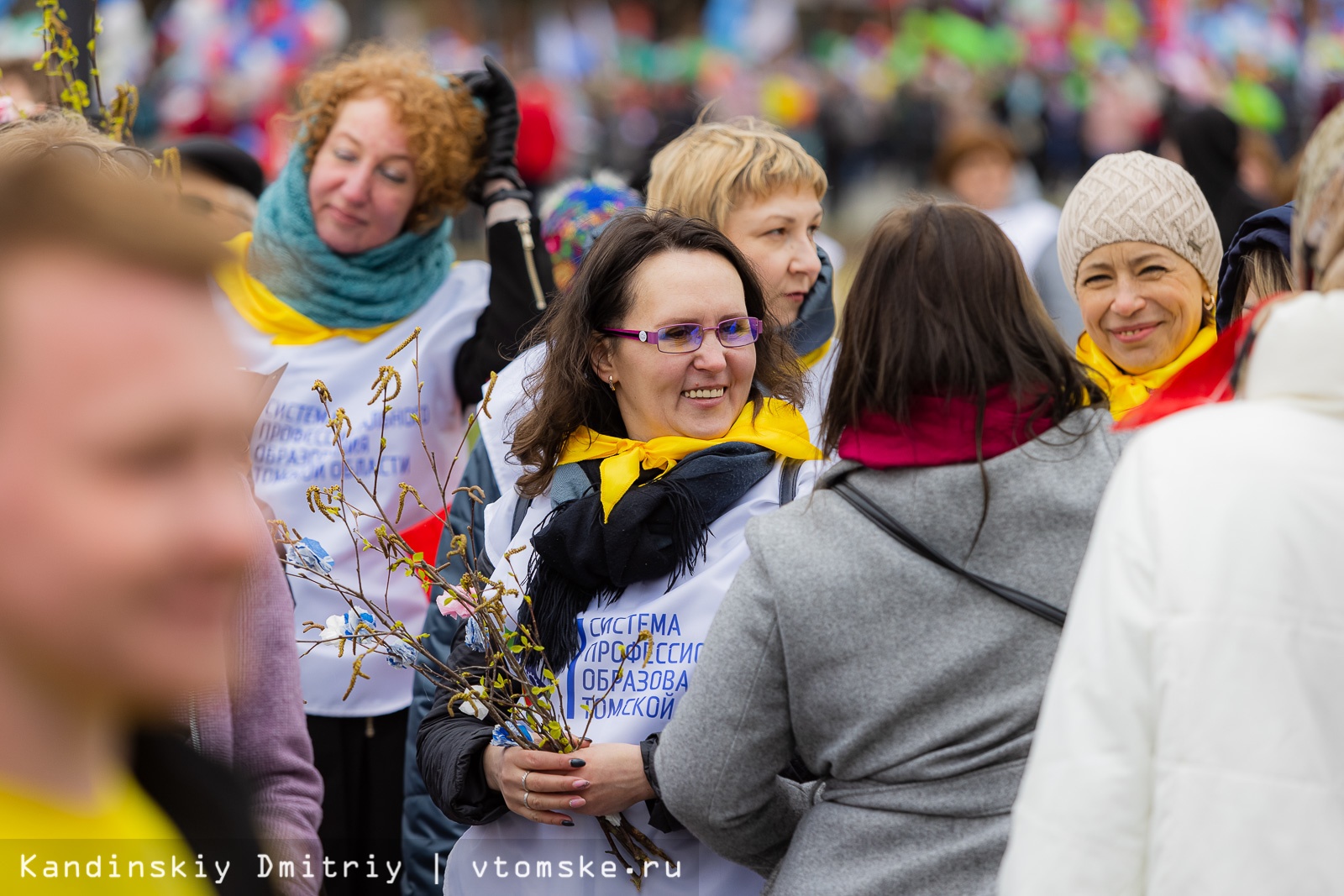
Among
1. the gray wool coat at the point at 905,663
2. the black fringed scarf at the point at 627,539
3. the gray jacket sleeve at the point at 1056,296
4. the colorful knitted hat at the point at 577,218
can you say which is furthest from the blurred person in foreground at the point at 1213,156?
→ the gray wool coat at the point at 905,663

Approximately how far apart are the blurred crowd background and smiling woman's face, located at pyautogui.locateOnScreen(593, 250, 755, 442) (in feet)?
31.5

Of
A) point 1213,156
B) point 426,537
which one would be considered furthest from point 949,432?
point 1213,156

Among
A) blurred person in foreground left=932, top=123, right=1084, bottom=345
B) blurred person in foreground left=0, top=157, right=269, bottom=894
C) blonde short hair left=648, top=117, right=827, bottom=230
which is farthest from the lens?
blurred person in foreground left=932, top=123, right=1084, bottom=345

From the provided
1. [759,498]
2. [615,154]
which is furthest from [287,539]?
[615,154]

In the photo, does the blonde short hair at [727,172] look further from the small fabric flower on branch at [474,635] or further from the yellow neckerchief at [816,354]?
the small fabric flower on branch at [474,635]

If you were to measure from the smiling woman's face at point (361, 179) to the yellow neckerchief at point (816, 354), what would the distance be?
4.33 feet

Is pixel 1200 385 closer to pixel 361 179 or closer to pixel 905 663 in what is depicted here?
pixel 905 663

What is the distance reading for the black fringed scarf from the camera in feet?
8.08

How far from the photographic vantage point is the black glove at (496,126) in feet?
13.8

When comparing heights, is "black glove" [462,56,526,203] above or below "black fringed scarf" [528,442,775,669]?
above

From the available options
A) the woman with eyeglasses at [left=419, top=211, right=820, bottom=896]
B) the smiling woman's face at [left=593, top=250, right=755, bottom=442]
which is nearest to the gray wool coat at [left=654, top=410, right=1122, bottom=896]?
the woman with eyeglasses at [left=419, top=211, right=820, bottom=896]

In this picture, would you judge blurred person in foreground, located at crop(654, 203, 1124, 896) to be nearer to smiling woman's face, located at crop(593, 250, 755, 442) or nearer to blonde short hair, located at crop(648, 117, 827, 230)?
smiling woman's face, located at crop(593, 250, 755, 442)

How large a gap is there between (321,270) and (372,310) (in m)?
0.18

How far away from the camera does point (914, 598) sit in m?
1.95
